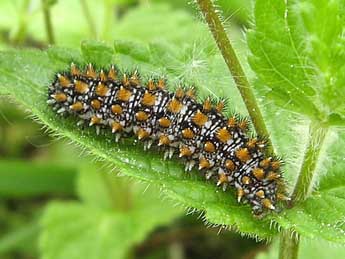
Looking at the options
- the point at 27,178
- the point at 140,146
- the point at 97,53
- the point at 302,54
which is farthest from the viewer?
the point at 27,178

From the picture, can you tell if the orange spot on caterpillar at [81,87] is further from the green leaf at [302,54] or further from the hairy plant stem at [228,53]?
the green leaf at [302,54]

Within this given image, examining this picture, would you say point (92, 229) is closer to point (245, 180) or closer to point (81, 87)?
point (81, 87)

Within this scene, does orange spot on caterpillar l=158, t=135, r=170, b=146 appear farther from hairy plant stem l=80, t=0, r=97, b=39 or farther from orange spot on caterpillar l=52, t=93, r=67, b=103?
hairy plant stem l=80, t=0, r=97, b=39

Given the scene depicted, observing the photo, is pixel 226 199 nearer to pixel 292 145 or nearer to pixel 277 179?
pixel 277 179

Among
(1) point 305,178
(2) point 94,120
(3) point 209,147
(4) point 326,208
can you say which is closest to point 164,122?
(3) point 209,147

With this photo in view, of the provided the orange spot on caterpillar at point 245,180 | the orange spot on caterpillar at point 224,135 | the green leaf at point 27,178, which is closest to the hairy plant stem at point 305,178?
the orange spot on caterpillar at point 245,180

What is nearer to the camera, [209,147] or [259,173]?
[259,173]

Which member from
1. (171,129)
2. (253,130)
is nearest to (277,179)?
(253,130)
